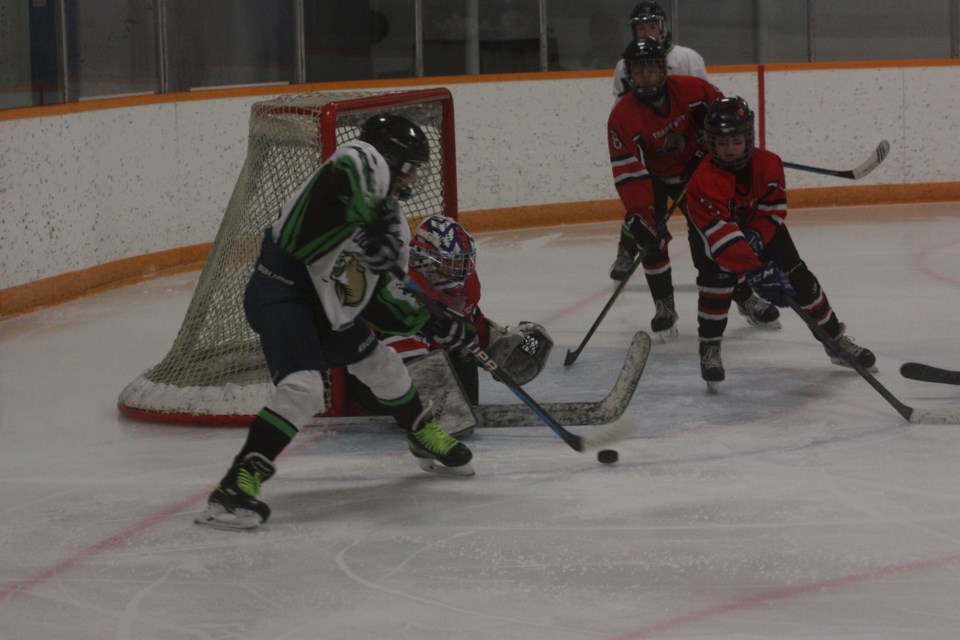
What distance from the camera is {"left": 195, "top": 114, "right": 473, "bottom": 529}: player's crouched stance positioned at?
275cm

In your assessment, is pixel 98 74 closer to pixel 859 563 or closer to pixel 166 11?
pixel 166 11

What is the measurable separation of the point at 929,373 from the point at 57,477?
2.18 metres

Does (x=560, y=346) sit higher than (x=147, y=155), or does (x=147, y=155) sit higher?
Result: (x=147, y=155)

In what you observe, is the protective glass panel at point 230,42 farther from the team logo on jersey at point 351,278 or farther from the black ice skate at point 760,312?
the team logo on jersey at point 351,278

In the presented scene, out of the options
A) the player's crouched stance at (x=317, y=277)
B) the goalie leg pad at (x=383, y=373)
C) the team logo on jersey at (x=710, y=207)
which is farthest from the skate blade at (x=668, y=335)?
the player's crouched stance at (x=317, y=277)

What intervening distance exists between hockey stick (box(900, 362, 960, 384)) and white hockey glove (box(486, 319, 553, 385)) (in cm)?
93

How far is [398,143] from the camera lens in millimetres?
2809

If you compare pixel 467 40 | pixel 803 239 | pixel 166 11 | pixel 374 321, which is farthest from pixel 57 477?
pixel 467 40

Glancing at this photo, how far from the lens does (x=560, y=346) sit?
4.52 meters

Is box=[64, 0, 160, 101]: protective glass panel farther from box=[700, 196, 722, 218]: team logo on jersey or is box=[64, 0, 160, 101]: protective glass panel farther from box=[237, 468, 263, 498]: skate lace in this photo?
box=[237, 468, 263, 498]: skate lace

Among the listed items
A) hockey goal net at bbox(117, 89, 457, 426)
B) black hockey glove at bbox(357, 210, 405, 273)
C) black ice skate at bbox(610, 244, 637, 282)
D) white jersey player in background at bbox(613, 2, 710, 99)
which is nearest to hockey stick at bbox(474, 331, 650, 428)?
hockey goal net at bbox(117, 89, 457, 426)

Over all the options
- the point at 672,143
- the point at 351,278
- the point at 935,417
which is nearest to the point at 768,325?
the point at 672,143

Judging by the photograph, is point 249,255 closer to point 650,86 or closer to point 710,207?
point 710,207

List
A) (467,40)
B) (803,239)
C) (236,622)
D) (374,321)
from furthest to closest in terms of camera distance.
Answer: (467,40)
(803,239)
(374,321)
(236,622)
